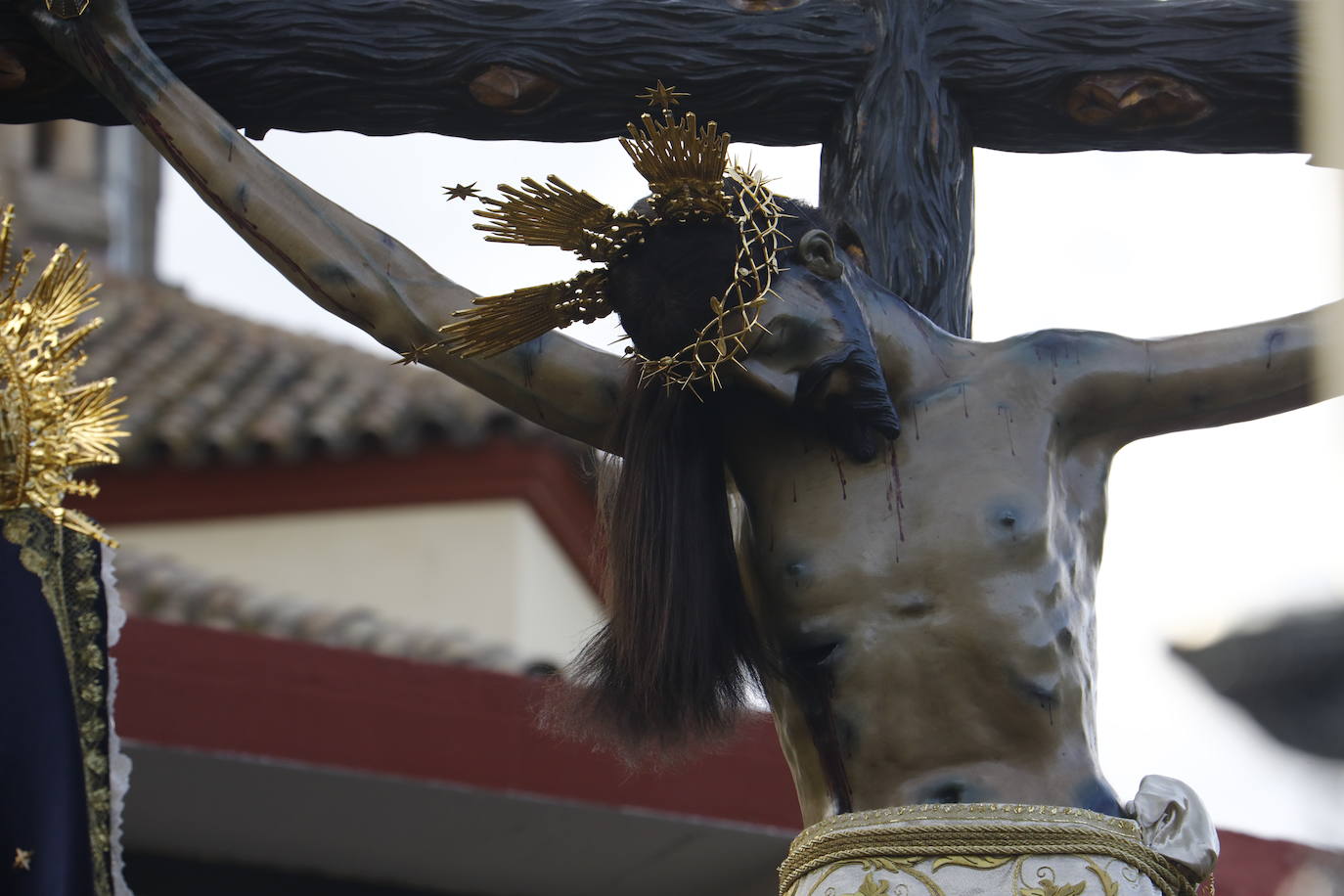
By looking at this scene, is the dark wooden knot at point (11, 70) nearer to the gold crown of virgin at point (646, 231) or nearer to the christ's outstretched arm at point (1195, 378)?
the gold crown of virgin at point (646, 231)

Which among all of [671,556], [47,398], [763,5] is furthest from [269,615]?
[671,556]

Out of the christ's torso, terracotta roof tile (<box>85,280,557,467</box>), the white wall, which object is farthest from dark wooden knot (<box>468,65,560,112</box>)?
the white wall

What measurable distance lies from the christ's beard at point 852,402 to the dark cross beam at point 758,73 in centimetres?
45

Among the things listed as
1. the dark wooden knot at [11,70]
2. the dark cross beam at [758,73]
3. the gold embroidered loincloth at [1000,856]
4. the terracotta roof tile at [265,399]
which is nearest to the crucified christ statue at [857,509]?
the gold embroidered loincloth at [1000,856]

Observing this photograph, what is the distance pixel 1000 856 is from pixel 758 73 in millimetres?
1295

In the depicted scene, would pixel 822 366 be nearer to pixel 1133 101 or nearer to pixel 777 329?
pixel 777 329

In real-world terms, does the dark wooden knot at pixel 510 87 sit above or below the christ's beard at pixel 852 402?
above

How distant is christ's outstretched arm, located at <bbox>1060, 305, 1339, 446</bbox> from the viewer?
2.96 metres

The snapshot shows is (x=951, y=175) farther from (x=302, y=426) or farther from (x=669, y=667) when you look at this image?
(x=302, y=426)

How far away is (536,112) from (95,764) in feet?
3.96

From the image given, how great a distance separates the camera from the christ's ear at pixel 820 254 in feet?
9.48

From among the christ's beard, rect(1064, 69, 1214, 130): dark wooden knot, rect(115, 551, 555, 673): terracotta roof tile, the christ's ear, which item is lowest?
rect(115, 551, 555, 673): terracotta roof tile

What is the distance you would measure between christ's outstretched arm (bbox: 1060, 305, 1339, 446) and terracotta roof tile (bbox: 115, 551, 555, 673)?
517 cm

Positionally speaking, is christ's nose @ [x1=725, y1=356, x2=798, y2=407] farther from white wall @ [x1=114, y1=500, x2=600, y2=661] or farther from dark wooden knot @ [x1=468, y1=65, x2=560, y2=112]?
white wall @ [x1=114, y1=500, x2=600, y2=661]
